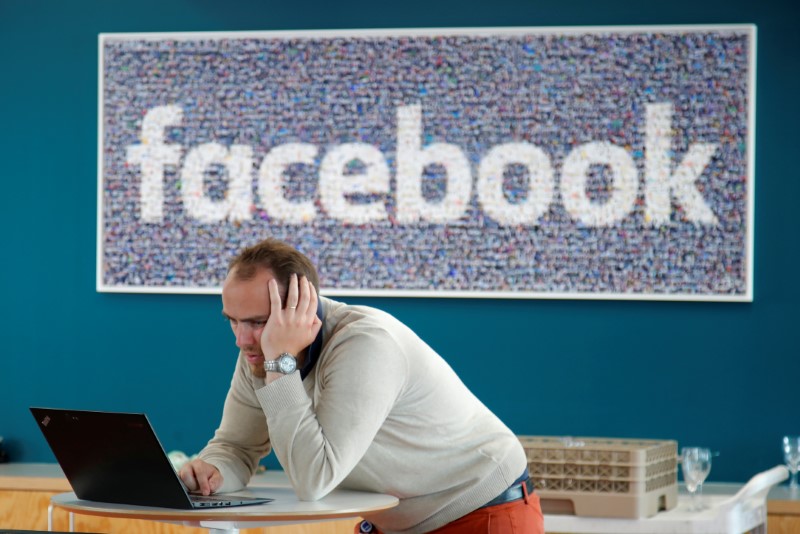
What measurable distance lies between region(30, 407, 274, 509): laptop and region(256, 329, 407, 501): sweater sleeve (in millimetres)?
115

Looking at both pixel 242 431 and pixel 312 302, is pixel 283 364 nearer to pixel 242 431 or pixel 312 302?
pixel 312 302

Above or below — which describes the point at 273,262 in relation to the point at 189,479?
above

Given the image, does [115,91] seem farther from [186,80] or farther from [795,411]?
[795,411]

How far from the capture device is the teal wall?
371cm

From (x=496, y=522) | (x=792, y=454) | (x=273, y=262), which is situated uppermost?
(x=273, y=262)

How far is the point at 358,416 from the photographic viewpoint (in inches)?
79.2

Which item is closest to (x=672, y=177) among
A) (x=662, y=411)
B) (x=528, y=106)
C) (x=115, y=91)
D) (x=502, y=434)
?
Answer: (x=528, y=106)

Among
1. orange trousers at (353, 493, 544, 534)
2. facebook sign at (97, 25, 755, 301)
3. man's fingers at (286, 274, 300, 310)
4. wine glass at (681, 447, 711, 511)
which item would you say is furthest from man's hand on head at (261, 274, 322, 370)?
facebook sign at (97, 25, 755, 301)

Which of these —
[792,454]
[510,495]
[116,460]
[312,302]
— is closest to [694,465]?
[792,454]

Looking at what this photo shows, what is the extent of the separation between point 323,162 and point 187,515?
2210mm

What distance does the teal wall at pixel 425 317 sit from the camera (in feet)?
12.2

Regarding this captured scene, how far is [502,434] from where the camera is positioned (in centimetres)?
231

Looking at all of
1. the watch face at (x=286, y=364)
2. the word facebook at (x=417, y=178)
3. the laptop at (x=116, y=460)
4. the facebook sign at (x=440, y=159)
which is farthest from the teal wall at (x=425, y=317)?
the laptop at (x=116, y=460)

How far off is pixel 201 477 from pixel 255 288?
39 cm
